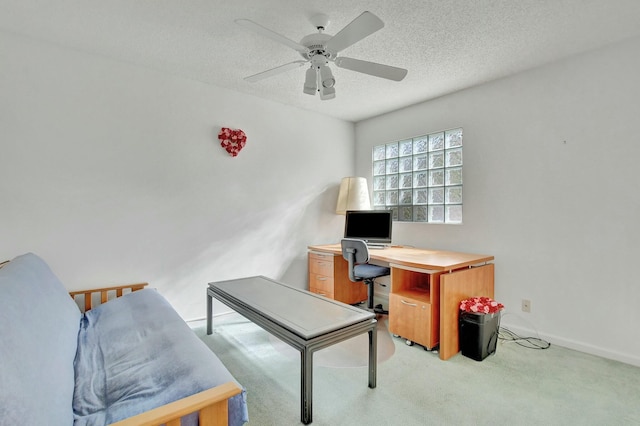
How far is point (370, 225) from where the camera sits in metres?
3.60

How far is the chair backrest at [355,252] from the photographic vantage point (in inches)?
113

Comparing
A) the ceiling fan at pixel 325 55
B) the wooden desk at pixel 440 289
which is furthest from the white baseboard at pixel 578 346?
the ceiling fan at pixel 325 55

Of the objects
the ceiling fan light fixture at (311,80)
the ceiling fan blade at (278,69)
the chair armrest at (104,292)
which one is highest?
the ceiling fan blade at (278,69)

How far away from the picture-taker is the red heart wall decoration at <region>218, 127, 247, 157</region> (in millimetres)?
3068

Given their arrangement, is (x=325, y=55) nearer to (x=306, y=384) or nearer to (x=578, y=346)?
(x=306, y=384)

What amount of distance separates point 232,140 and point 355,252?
168cm

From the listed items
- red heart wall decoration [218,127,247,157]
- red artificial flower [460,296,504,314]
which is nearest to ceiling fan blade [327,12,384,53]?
red heart wall decoration [218,127,247,157]

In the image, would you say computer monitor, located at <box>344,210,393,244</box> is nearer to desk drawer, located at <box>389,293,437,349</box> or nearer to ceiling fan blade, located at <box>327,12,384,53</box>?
desk drawer, located at <box>389,293,437,349</box>

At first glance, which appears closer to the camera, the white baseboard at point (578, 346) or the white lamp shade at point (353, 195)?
the white baseboard at point (578, 346)

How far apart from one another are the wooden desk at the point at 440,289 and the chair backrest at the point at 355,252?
0.12m

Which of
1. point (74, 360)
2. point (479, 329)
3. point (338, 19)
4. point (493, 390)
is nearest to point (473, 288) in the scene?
point (479, 329)

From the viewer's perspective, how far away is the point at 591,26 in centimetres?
204

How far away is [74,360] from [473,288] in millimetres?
2723

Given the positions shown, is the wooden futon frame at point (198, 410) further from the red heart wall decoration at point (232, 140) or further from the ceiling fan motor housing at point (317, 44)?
the red heart wall decoration at point (232, 140)
